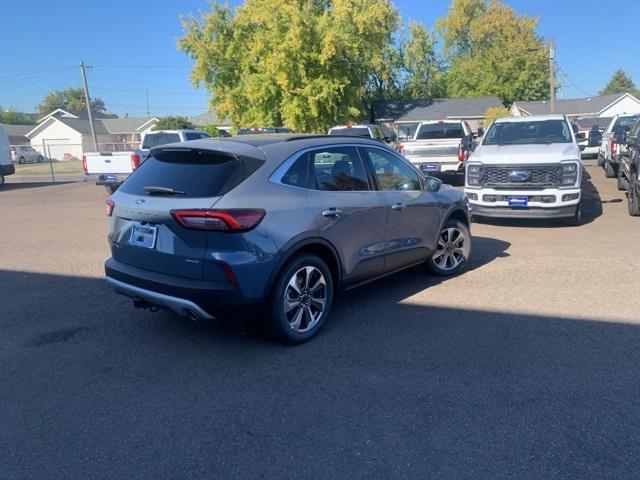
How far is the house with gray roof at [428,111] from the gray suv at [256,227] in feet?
147

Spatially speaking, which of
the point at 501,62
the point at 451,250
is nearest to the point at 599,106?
the point at 501,62

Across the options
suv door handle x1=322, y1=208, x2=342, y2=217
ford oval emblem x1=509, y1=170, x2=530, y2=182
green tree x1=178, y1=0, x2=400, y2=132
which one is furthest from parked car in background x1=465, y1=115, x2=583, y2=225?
green tree x1=178, y1=0, x2=400, y2=132

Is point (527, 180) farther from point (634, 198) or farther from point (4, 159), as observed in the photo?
point (4, 159)

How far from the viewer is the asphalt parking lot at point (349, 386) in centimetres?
300

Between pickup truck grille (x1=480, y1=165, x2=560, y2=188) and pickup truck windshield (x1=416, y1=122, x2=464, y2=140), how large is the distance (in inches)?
366

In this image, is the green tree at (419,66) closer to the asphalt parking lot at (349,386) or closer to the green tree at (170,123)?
the green tree at (170,123)

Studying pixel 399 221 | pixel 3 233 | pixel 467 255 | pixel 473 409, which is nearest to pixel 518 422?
pixel 473 409

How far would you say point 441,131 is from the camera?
1866cm

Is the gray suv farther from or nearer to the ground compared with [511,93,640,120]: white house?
nearer to the ground

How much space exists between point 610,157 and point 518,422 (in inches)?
617

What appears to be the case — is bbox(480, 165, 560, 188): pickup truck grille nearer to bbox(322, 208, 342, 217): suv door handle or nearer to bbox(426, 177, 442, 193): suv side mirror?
bbox(426, 177, 442, 193): suv side mirror

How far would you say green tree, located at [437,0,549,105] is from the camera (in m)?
64.4

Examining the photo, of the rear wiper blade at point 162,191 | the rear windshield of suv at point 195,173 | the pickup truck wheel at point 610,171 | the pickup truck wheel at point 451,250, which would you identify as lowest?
the pickup truck wheel at point 610,171

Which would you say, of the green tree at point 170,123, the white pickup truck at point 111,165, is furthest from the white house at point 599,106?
the white pickup truck at point 111,165
